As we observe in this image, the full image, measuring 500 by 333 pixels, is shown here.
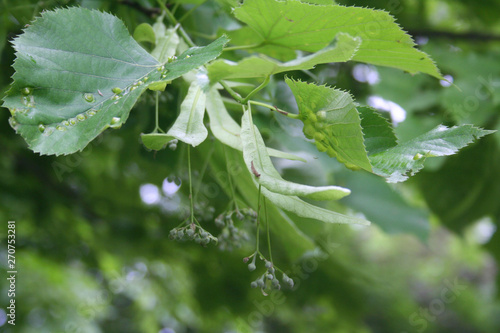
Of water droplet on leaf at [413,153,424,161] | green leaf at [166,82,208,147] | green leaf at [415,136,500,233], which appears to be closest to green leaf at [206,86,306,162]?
green leaf at [166,82,208,147]

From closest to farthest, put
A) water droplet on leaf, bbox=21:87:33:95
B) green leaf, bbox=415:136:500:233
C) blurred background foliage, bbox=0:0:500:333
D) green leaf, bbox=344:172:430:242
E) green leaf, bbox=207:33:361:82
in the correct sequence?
green leaf, bbox=207:33:361:82
water droplet on leaf, bbox=21:87:33:95
blurred background foliage, bbox=0:0:500:333
green leaf, bbox=344:172:430:242
green leaf, bbox=415:136:500:233

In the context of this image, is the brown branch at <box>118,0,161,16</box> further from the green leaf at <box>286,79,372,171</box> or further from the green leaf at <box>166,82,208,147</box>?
the green leaf at <box>286,79,372,171</box>

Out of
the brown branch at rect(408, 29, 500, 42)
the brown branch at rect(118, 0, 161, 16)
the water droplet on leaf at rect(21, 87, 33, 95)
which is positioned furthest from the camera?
the brown branch at rect(408, 29, 500, 42)

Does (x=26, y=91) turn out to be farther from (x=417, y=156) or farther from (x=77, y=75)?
(x=417, y=156)

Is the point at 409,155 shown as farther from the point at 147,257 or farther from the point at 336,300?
the point at 147,257

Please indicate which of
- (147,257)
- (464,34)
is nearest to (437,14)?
(464,34)

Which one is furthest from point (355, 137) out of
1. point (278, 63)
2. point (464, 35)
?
point (464, 35)

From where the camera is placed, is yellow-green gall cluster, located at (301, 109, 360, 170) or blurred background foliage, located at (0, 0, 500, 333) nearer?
yellow-green gall cluster, located at (301, 109, 360, 170)
